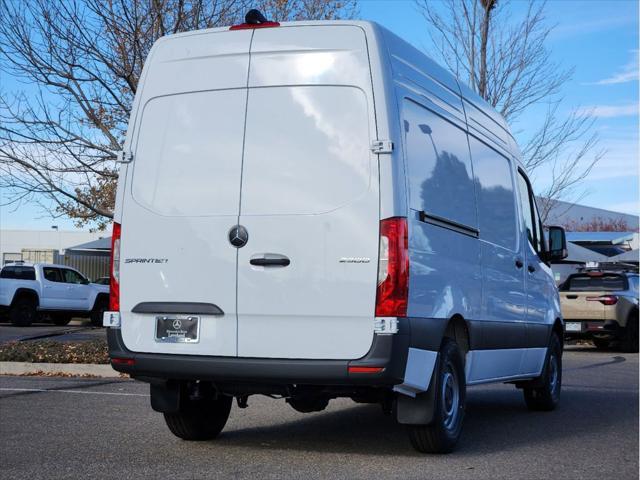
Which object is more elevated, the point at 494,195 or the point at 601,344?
the point at 494,195

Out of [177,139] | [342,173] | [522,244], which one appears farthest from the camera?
[522,244]

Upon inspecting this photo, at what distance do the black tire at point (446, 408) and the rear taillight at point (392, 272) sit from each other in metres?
0.89

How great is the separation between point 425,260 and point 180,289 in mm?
1646

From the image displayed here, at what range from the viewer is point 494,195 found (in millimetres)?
8938

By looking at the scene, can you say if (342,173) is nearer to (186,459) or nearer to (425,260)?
(425,260)

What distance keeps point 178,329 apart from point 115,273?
2.16ft

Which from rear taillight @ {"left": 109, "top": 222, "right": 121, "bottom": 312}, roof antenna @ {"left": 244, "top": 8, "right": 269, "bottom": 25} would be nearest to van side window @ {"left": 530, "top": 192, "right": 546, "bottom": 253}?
roof antenna @ {"left": 244, "top": 8, "right": 269, "bottom": 25}

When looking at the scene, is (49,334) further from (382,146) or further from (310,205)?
(382,146)

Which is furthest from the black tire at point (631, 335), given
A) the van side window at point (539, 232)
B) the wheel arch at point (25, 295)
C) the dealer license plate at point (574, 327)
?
the wheel arch at point (25, 295)

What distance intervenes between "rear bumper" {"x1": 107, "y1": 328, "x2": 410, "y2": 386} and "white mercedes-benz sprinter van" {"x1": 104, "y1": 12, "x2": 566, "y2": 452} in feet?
0.03

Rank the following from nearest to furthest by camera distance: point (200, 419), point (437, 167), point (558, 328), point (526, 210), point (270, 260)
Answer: point (270, 260)
point (437, 167)
point (200, 419)
point (526, 210)
point (558, 328)

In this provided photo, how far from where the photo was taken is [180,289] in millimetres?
6977

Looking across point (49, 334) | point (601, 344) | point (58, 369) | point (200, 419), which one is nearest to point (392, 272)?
point (200, 419)

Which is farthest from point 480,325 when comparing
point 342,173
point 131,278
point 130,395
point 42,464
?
point 130,395
